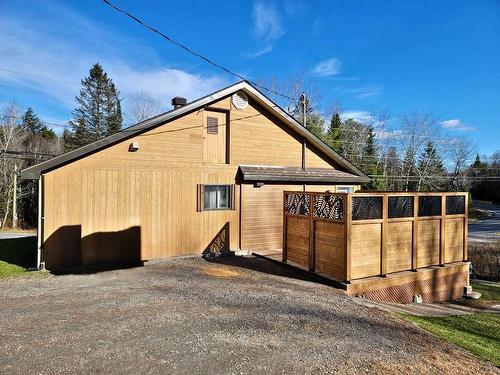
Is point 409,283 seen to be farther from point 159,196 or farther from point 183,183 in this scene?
point 159,196

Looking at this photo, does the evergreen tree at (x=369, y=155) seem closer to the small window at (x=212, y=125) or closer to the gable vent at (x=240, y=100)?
the gable vent at (x=240, y=100)

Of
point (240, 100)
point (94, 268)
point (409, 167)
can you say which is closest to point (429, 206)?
point (240, 100)

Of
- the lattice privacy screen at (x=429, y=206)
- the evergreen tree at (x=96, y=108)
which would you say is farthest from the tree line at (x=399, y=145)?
the lattice privacy screen at (x=429, y=206)

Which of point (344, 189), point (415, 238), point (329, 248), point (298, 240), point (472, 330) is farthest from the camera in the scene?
point (344, 189)

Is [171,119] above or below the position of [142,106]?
below

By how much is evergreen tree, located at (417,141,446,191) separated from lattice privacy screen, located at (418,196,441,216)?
33.7m

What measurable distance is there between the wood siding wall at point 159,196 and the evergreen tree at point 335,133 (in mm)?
22914

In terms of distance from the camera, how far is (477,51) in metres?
20.2

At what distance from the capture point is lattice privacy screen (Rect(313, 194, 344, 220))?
7.44 m

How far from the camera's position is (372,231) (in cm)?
761

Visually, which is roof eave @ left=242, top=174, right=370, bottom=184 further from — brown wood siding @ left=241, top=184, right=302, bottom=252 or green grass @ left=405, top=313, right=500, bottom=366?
green grass @ left=405, top=313, right=500, bottom=366

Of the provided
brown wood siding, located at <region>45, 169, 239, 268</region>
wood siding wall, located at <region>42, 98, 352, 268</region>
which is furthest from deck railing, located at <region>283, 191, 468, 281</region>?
brown wood siding, located at <region>45, 169, 239, 268</region>

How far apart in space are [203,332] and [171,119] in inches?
259

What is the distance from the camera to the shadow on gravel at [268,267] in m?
7.92
